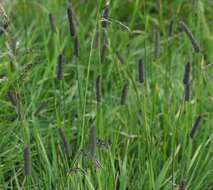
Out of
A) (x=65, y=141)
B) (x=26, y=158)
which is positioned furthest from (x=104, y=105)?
(x=26, y=158)

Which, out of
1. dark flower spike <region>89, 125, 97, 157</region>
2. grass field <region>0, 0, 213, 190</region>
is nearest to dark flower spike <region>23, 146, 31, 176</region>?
grass field <region>0, 0, 213, 190</region>

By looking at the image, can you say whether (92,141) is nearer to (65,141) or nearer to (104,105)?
(65,141)

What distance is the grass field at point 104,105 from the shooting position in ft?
7.73

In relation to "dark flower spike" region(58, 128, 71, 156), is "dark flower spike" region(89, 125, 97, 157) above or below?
above

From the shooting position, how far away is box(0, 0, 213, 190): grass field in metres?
2.36

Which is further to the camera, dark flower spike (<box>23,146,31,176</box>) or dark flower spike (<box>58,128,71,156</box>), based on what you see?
dark flower spike (<box>58,128,71,156</box>)

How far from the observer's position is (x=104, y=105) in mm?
3152

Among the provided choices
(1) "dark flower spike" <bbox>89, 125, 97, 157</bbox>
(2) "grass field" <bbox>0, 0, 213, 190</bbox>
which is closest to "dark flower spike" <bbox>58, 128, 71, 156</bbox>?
(2) "grass field" <bbox>0, 0, 213, 190</bbox>

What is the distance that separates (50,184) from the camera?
7.94 feet

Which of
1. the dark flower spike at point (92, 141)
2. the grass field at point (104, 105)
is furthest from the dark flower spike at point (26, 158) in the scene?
the dark flower spike at point (92, 141)

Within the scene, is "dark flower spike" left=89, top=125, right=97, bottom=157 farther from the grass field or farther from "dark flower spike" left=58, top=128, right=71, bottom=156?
"dark flower spike" left=58, top=128, right=71, bottom=156

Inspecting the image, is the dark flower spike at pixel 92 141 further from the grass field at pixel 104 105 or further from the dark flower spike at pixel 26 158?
the dark flower spike at pixel 26 158

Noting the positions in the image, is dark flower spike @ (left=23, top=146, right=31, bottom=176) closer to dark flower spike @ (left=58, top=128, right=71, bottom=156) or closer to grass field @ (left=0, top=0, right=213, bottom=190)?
grass field @ (left=0, top=0, right=213, bottom=190)

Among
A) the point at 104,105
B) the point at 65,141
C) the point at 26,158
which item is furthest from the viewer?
the point at 104,105
